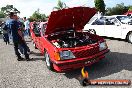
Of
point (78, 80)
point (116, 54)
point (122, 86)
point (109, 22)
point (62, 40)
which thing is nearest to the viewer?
point (122, 86)

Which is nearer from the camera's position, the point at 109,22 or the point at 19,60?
the point at 19,60

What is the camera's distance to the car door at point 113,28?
38.5ft

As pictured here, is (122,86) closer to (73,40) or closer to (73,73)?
(73,73)

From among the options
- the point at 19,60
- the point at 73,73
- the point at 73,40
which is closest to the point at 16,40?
the point at 19,60

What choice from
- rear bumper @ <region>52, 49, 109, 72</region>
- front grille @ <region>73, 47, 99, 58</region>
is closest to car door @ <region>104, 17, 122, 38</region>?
front grille @ <region>73, 47, 99, 58</region>

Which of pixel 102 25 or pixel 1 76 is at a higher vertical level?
pixel 102 25

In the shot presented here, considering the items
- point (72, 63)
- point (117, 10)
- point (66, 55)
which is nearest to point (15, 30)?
point (66, 55)

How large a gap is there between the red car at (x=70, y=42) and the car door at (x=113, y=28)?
3.74 meters

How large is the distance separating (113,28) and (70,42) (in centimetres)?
488

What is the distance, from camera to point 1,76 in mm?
7438

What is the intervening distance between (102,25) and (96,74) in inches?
259

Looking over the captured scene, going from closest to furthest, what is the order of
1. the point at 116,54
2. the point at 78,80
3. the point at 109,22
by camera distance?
the point at 78,80 < the point at 116,54 < the point at 109,22

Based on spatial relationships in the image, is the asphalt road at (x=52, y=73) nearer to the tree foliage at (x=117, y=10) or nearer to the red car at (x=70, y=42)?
the red car at (x=70, y=42)

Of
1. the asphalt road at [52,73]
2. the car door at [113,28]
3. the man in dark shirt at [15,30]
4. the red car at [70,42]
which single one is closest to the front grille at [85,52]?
the red car at [70,42]
